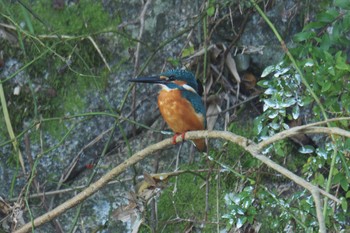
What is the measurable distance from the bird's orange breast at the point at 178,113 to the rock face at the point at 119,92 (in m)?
0.17

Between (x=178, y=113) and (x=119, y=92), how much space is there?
1.42ft

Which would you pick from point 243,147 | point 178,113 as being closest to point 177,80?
point 178,113

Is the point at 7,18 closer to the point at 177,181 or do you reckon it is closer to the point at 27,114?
the point at 27,114

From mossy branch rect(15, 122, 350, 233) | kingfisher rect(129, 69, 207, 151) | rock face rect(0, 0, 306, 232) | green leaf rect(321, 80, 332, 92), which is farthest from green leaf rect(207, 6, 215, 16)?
green leaf rect(321, 80, 332, 92)

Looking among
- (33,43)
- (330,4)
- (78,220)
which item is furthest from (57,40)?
(330,4)

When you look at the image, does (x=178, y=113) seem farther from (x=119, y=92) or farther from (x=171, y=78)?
(x=119, y=92)

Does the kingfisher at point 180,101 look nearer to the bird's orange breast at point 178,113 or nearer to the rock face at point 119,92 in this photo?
the bird's orange breast at point 178,113

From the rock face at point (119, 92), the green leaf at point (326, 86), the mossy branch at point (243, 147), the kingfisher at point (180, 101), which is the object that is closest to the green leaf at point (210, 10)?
the rock face at point (119, 92)

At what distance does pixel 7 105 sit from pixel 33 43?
326 mm

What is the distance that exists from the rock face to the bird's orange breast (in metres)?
0.17

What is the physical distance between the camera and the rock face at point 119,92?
3.94 meters

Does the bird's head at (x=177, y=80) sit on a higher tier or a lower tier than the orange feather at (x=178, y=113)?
higher

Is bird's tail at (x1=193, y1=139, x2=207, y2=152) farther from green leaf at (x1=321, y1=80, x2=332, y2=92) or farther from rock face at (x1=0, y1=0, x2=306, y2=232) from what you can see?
green leaf at (x1=321, y1=80, x2=332, y2=92)

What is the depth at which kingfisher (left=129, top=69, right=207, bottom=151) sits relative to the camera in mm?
3754
